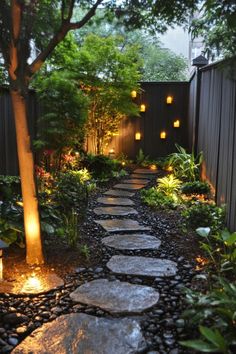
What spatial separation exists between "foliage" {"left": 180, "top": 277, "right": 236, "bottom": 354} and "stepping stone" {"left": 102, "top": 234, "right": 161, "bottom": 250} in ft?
4.68

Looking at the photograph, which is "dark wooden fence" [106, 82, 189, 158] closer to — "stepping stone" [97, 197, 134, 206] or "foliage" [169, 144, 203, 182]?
"foliage" [169, 144, 203, 182]

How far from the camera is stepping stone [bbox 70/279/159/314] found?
237 cm

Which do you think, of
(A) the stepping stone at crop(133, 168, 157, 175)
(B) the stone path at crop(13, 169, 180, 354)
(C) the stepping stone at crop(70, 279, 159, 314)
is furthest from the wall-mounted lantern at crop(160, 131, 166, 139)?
(C) the stepping stone at crop(70, 279, 159, 314)

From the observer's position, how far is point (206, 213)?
3.70 metres

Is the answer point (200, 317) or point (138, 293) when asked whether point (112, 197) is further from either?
point (200, 317)

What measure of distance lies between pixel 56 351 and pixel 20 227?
4.79 feet

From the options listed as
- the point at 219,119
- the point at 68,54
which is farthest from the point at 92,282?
the point at 68,54

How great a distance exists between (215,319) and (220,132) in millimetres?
2891

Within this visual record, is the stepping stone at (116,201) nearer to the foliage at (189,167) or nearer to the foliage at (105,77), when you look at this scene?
the foliage at (189,167)


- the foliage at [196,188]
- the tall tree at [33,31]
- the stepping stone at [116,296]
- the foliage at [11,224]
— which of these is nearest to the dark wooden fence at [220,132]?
the foliage at [196,188]

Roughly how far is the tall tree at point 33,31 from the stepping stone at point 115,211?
6.01 ft

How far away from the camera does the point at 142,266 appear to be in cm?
306

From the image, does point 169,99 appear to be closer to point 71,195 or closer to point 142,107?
point 142,107

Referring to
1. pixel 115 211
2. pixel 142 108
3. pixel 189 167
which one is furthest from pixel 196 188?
pixel 142 108
